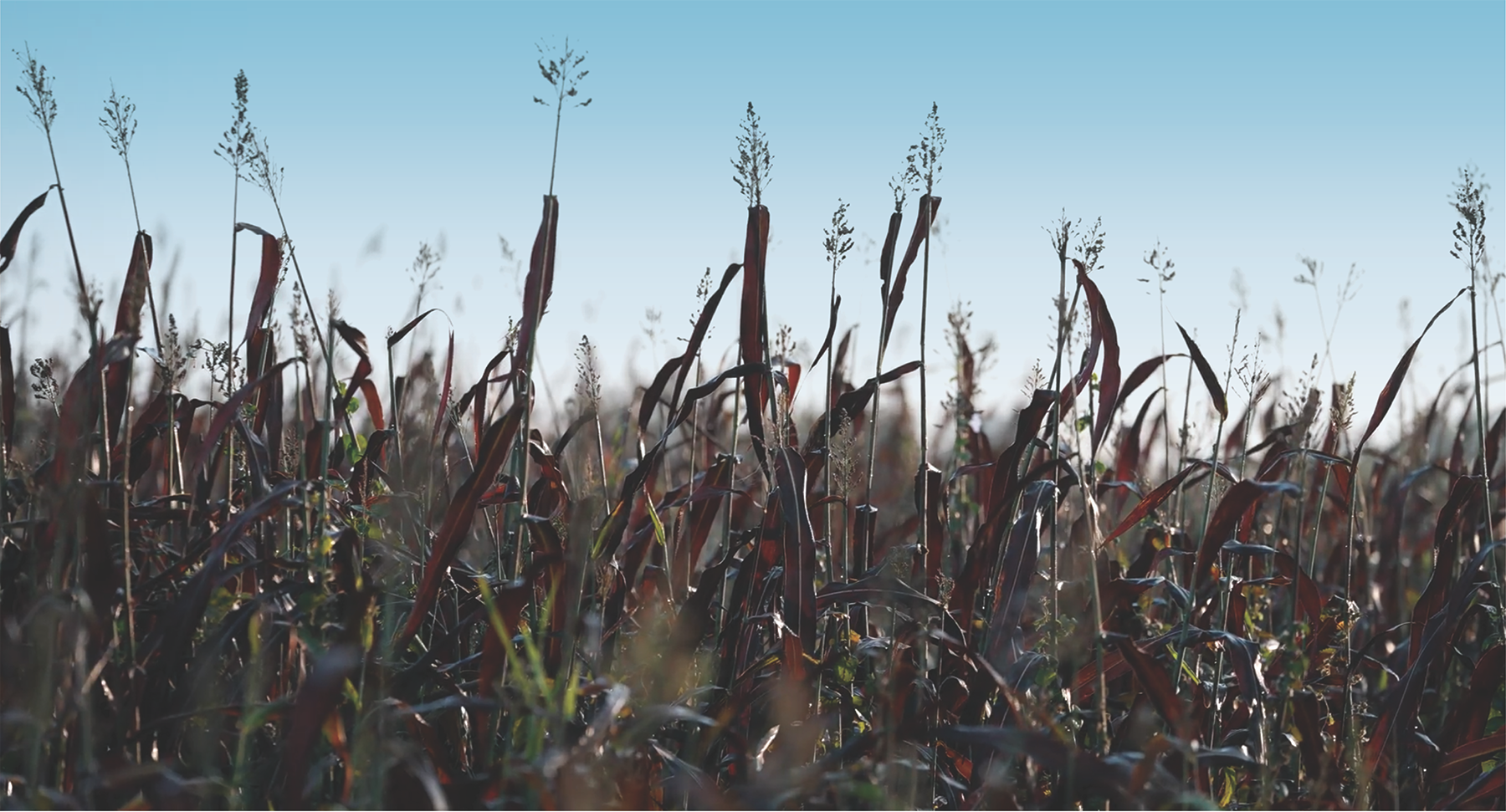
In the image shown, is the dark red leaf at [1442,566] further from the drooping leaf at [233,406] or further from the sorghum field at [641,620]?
the drooping leaf at [233,406]

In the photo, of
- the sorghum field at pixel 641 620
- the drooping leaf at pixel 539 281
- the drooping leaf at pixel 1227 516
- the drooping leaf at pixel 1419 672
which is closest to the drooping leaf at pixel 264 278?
the sorghum field at pixel 641 620

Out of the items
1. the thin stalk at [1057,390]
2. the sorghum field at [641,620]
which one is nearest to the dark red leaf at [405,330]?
the sorghum field at [641,620]

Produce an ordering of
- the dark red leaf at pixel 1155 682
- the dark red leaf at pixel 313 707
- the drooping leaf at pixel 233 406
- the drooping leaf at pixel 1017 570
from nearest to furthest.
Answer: the dark red leaf at pixel 313 707
the dark red leaf at pixel 1155 682
the drooping leaf at pixel 233 406
the drooping leaf at pixel 1017 570

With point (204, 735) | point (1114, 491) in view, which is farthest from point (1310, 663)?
point (204, 735)

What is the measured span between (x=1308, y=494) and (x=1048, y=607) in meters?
1.81

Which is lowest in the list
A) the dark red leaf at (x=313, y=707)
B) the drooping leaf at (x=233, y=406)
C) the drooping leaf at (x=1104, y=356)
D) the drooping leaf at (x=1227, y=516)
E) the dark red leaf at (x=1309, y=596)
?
Result: the dark red leaf at (x=313, y=707)

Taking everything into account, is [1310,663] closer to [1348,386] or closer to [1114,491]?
[1348,386]

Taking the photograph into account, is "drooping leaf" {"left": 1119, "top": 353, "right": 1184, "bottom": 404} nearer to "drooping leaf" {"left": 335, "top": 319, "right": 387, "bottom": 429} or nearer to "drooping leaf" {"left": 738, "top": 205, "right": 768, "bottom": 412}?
"drooping leaf" {"left": 738, "top": 205, "right": 768, "bottom": 412}

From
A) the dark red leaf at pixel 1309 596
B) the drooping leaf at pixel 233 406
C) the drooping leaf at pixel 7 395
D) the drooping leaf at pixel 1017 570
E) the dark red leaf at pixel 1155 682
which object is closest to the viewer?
the dark red leaf at pixel 1155 682

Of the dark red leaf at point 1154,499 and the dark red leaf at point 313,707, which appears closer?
the dark red leaf at point 313,707

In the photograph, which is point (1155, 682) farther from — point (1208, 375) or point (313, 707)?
point (313, 707)

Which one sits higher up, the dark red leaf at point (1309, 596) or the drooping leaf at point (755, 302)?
the drooping leaf at point (755, 302)

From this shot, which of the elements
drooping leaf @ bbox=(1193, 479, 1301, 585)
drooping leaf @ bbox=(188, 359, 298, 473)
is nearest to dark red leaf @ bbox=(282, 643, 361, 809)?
drooping leaf @ bbox=(188, 359, 298, 473)

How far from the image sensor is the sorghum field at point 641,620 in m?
1.59
